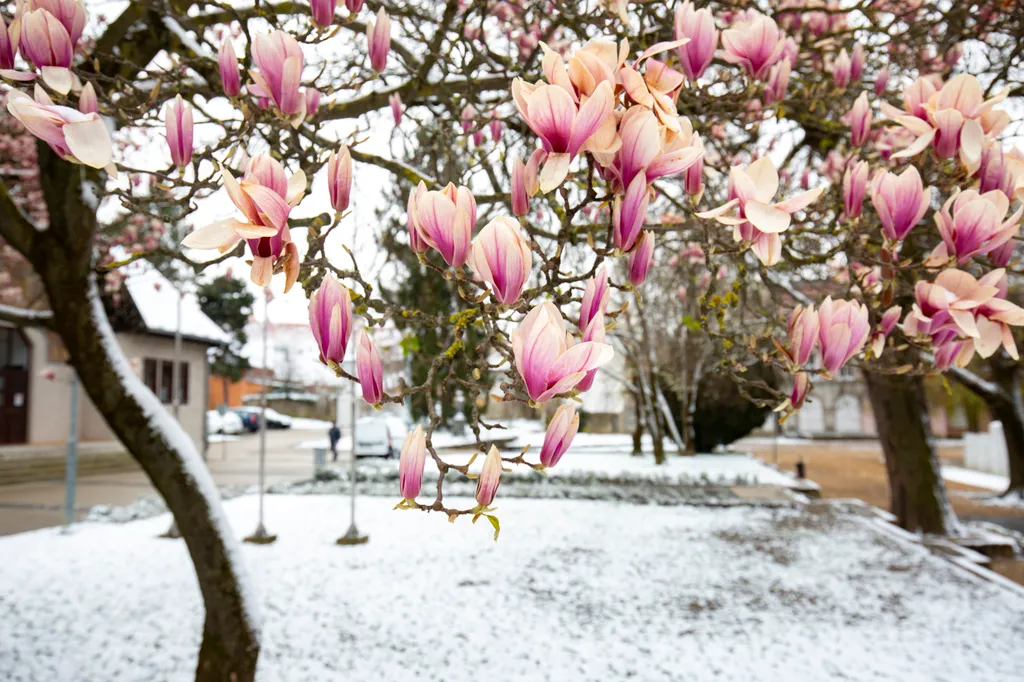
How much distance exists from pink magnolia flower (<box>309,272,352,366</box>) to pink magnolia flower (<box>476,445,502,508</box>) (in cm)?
28

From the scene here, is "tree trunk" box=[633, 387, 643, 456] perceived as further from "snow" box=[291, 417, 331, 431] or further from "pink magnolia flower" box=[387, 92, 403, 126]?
"snow" box=[291, 417, 331, 431]

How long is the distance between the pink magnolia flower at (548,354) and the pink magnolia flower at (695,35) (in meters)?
0.87

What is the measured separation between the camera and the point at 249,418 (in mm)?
31797

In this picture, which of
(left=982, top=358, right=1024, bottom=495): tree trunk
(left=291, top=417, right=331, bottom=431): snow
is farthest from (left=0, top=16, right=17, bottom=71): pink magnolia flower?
(left=291, top=417, right=331, bottom=431): snow

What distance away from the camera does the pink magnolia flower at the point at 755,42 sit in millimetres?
1470

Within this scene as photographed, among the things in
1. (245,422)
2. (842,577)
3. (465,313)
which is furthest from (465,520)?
(245,422)

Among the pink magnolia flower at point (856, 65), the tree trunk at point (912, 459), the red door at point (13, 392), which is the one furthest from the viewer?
the red door at point (13, 392)

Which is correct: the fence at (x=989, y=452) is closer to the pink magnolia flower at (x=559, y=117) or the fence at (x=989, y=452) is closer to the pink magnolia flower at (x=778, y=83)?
the pink magnolia flower at (x=778, y=83)

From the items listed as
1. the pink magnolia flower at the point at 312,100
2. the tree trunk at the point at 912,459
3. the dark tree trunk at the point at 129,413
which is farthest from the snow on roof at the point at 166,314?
the pink magnolia flower at the point at 312,100

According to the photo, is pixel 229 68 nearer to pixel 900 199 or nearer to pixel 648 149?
pixel 648 149

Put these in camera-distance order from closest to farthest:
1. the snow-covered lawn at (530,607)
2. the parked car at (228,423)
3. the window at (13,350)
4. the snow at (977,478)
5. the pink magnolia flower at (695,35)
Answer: the pink magnolia flower at (695,35) → the snow-covered lawn at (530,607) → the snow at (977,478) → the window at (13,350) → the parked car at (228,423)

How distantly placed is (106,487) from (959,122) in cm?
1332

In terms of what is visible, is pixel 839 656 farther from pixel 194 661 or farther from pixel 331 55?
pixel 331 55

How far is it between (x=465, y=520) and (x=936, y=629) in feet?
16.8
